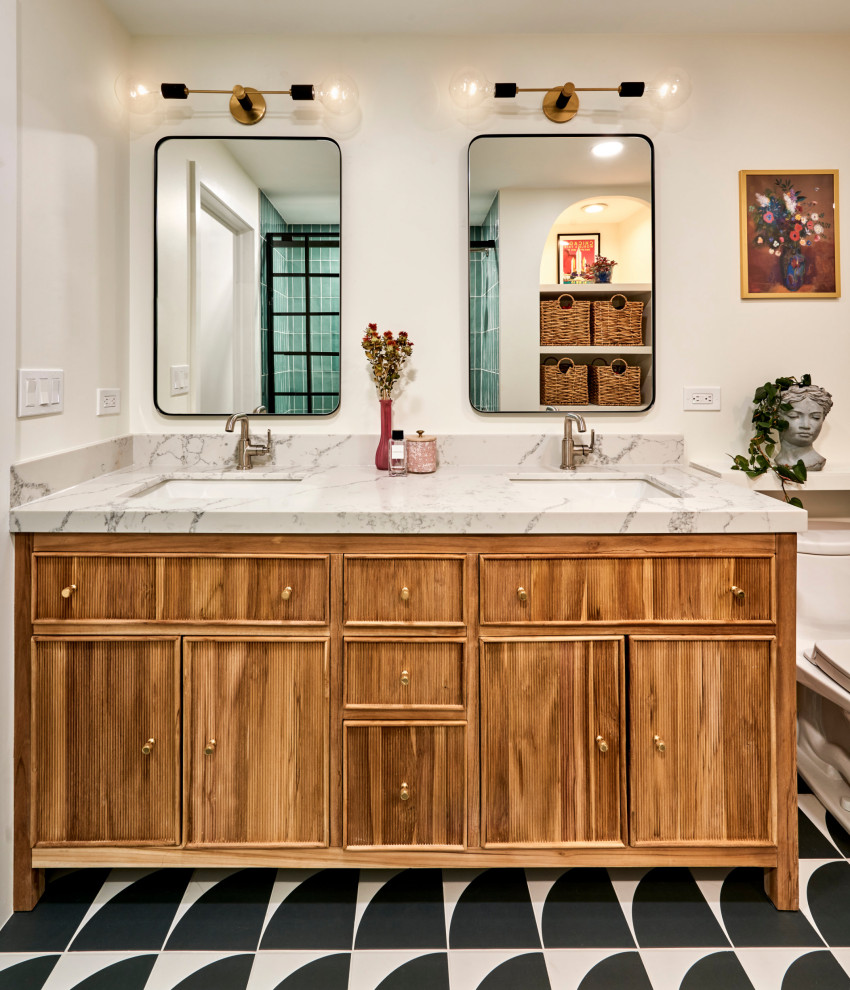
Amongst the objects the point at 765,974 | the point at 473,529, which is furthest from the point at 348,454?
the point at 765,974

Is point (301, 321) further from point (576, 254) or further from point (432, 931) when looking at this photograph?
point (432, 931)

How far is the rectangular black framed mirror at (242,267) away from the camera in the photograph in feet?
7.63

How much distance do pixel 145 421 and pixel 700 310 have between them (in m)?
1.82

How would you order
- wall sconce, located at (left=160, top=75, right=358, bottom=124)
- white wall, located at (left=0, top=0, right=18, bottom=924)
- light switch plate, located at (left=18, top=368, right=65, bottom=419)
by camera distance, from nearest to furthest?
white wall, located at (left=0, top=0, right=18, bottom=924) → light switch plate, located at (left=18, top=368, right=65, bottom=419) → wall sconce, located at (left=160, top=75, right=358, bottom=124)

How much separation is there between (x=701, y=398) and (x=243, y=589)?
5.20ft

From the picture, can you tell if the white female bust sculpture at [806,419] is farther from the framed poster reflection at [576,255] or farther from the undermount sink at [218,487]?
the undermount sink at [218,487]

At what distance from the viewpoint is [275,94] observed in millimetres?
2316

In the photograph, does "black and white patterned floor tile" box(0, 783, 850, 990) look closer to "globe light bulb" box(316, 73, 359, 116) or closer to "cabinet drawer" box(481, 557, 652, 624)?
"cabinet drawer" box(481, 557, 652, 624)

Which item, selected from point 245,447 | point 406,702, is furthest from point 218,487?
point 406,702

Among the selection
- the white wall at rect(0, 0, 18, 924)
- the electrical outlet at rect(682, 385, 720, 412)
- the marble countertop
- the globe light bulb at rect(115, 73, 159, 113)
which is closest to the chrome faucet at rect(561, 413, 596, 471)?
the electrical outlet at rect(682, 385, 720, 412)

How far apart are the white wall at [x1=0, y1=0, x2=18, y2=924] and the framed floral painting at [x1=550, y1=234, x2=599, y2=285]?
1.49m

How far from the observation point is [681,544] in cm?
163

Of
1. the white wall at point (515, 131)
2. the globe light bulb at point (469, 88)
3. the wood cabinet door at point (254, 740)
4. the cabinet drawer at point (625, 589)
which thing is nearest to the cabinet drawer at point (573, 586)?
the cabinet drawer at point (625, 589)

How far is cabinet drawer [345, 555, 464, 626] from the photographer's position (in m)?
1.63
